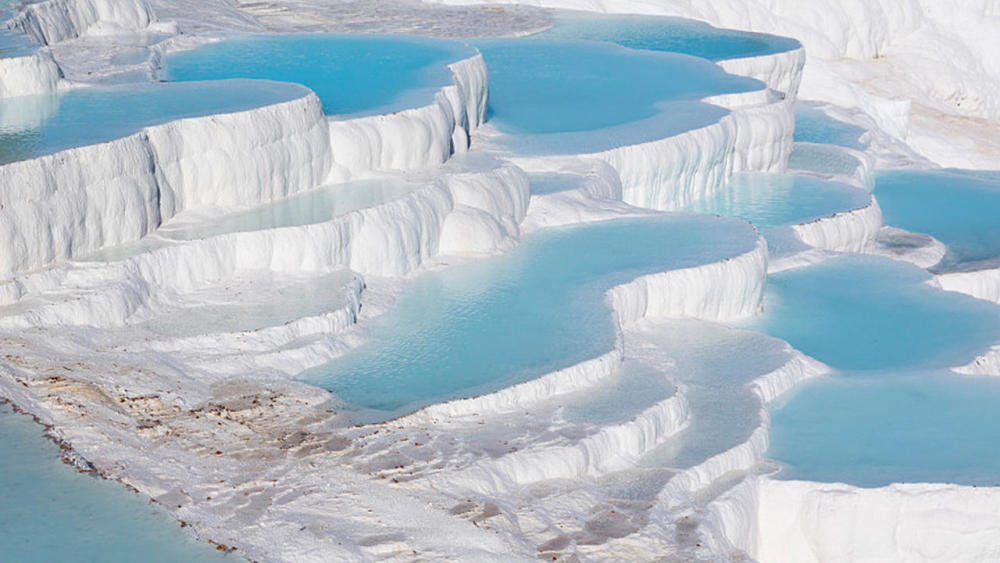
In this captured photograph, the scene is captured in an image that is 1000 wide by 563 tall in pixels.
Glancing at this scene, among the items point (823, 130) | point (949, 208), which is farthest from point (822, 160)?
point (823, 130)

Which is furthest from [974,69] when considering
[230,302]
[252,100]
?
[230,302]

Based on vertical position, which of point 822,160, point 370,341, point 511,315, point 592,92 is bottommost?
point 822,160

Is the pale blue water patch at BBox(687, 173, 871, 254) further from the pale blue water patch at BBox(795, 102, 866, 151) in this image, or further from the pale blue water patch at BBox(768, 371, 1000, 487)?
the pale blue water patch at BBox(768, 371, 1000, 487)

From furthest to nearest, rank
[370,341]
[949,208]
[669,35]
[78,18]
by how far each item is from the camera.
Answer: [669,35], [949,208], [78,18], [370,341]

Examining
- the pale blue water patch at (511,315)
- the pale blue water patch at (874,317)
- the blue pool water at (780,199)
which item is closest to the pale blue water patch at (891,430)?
the pale blue water patch at (874,317)

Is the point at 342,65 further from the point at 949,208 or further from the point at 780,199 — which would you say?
the point at 949,208

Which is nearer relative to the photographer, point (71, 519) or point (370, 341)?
point (71, 519)

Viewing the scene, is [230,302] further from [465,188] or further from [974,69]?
[974,69]
